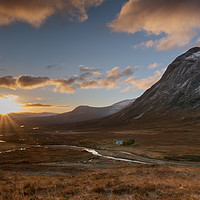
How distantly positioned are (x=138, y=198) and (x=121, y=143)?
245 feet

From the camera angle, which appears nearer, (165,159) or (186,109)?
(165,159)

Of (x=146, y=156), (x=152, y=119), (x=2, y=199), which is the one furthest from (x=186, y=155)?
(x=152, y=119)

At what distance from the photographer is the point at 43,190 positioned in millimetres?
17266

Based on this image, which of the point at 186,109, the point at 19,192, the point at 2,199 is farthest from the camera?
the point at 186,109

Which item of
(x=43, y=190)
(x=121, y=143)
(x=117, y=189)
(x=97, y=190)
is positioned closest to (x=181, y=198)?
(x=117, y=189)

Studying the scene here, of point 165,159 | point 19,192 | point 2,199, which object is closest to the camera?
point 2,199

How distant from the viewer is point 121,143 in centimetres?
8681

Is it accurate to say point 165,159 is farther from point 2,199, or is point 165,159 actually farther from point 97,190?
point 2,199

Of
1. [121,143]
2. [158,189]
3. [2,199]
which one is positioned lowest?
[121,143]

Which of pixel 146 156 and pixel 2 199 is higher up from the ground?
pixel 2 199

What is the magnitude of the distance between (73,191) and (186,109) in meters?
203

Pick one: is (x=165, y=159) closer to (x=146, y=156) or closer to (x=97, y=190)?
(x=146, y=156)

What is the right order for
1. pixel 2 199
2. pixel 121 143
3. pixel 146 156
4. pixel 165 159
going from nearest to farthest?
pixel 2 199 < pixel 165 159 < pixel 146 156 < pixel 121 143

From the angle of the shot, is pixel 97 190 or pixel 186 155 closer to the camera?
pixel 97 190
